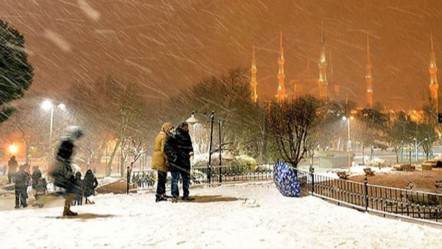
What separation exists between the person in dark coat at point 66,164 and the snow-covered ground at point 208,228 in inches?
30.3

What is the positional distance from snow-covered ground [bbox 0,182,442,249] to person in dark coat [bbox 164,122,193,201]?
0.85 meters

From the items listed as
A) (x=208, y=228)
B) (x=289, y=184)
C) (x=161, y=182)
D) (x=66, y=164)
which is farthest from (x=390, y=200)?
(x=66, y=164)

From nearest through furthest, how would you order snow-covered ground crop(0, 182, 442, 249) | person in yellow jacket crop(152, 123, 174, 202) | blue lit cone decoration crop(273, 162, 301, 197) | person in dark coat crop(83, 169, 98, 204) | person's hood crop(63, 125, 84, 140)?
snow-covered ground crop(0, 182, 442, 249) < person's hood crop(63, 125, 84, 140) < person in yellow jacket crop(152, 123, 174, 202) < blue lit cone decoration crop(273, 162, 301, 197) < person in dark coat crop(83, 169, 98, 204)

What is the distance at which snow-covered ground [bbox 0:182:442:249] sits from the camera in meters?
6.36

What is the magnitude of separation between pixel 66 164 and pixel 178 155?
3699 mm

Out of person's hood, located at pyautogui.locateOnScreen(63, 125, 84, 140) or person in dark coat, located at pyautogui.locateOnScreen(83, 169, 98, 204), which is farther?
person in dark coat, located at pyautogui.locateOnScreen(83, 169, 98, 204)

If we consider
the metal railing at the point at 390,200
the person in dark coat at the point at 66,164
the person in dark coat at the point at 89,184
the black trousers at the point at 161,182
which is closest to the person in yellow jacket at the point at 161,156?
the black trousers at the point at 161,182

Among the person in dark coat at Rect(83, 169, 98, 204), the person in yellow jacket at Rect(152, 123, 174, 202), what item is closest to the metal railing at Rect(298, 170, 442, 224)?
the person in yellow jacket at Rect(152, 123, 174, 202)

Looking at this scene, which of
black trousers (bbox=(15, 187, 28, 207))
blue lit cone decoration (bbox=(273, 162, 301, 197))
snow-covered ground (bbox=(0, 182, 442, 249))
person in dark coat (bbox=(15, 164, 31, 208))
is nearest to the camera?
snow-covered ground (bbox=(0, 182, 442, 249))

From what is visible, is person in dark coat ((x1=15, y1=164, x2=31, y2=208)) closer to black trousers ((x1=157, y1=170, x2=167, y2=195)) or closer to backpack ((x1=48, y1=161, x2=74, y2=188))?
black trousers ((x1=157, y1=170, x2=167, y2=195))

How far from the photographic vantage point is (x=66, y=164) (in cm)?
820

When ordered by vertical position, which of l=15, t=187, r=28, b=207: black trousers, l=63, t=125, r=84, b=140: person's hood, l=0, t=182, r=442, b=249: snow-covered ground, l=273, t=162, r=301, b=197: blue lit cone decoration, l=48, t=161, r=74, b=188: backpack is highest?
l=63, t=125, r=84, b=140: person's hood

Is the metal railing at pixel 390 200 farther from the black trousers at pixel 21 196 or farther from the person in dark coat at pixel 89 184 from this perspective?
the black trousers at pixel 21 196

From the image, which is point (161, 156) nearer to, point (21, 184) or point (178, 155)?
point (178, 155)
